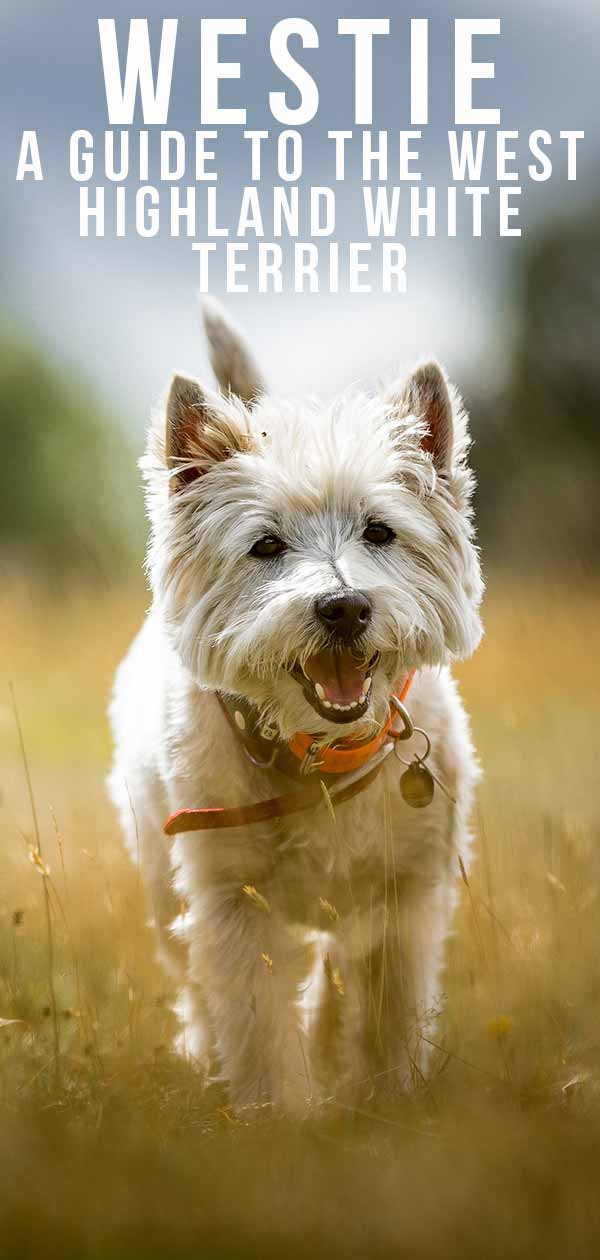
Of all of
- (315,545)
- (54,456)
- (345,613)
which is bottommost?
(345,613)

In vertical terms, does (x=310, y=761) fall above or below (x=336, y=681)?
below

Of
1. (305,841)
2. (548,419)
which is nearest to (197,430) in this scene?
(305,841)

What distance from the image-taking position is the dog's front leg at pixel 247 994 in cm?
352

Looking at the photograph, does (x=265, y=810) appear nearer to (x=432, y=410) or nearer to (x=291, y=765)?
(x=291, y=765)

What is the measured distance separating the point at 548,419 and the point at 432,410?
14.3 m

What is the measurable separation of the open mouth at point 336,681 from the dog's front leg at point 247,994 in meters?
0.61

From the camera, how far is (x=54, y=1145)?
8.80 ft

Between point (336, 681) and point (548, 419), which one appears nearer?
point (336, 681)

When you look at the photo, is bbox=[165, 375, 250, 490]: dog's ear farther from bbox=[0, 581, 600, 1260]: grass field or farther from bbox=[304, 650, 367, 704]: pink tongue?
bbox=[0, 581, 600, 1260]: grass field

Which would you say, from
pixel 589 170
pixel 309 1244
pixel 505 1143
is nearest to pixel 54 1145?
pixel 309 1244

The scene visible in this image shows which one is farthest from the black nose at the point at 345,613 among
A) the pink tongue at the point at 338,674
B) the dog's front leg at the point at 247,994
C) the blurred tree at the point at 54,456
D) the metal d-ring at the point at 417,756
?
the blurred tree at the point at 54,456

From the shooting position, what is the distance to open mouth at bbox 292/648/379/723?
3.32 metres

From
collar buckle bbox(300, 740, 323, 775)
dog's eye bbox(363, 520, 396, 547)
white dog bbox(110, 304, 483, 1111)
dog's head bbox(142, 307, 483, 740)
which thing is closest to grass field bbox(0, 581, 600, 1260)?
white dog bbox(110, 304, 483, 1111)

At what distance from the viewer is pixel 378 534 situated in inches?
138
